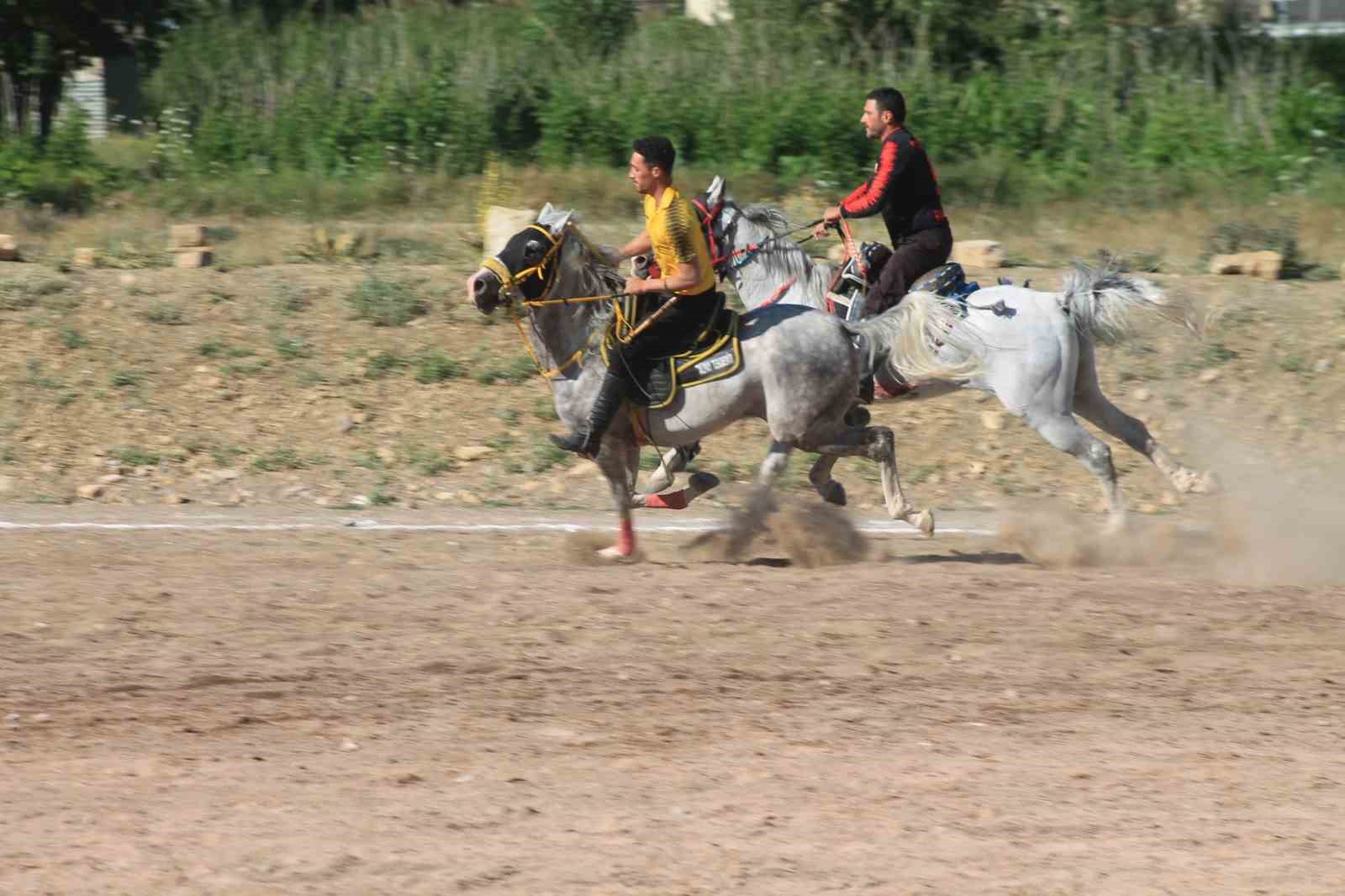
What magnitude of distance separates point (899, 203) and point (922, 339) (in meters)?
1.03

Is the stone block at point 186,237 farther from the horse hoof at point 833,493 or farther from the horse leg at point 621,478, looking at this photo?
the horse hoof at point 833,493

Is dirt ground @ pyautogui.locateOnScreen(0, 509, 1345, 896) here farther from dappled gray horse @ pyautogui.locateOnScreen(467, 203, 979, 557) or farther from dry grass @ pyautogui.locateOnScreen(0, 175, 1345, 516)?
dry grass @ pyautogui.locateOnScreen(0, 175, 1345, 516)

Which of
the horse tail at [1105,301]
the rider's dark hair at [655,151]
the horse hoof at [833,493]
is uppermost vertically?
the rider's dark hair at [655,151]

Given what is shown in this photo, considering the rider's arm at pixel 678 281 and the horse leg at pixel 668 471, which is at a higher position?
the rider's arm at pixel 678 281

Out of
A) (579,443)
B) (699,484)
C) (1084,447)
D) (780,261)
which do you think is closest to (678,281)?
(579,443)

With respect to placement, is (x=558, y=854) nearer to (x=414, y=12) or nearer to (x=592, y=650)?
(x=592, y=650)

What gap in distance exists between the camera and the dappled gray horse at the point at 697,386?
27.9 ft

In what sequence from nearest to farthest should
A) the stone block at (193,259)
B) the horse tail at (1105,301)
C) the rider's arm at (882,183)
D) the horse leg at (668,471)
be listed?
the horse leg at (668,471) → the horse tail at (1105,301) → the rider's arm at (882,183) → the stone block at (193,259)

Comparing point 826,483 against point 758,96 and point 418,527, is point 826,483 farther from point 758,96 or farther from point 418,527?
point 758,96

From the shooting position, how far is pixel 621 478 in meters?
8.77

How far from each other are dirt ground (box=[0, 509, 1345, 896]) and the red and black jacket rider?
2213mm

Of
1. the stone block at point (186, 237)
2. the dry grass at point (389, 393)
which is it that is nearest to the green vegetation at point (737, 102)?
the stone block at point (186, 237)

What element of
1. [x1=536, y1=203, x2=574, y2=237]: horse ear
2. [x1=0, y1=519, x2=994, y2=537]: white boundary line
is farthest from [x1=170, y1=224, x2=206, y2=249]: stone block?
[x1=536, y1=203, x2=574, y2=237]: horse ear

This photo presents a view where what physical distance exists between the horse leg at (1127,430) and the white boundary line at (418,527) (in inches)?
51.2
